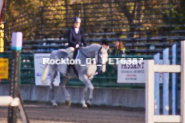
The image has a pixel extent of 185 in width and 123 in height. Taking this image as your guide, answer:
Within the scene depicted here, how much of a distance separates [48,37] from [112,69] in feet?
32.6

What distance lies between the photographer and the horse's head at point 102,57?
17.4m

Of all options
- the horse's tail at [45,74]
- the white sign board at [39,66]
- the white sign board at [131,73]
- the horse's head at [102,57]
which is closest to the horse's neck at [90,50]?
the horse's head at [102,57]

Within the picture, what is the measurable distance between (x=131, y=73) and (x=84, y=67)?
158cm

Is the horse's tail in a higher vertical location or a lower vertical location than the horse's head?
lower

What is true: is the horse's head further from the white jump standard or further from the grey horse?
the white jump standard

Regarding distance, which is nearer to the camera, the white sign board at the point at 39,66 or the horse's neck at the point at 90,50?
the horse's neck at the point at 90,50

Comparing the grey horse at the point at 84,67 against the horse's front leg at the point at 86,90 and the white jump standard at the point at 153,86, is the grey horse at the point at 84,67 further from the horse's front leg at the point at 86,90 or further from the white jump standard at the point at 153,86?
the white jump standard at the point at 153,86

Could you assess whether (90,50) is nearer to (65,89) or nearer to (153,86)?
(65,89)

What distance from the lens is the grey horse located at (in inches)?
690

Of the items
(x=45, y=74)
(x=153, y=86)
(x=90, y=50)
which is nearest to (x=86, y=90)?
(x=90, y=50)

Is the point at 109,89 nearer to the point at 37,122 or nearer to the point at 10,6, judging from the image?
the point at 37,122

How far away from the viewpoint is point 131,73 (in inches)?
711

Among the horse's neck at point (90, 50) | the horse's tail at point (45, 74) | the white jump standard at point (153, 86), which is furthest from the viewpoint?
the horse's tail at point (45, 74)

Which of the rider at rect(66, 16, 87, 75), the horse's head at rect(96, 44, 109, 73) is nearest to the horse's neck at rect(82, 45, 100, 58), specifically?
the horse's head at rect(96, 44, 109, 73)
